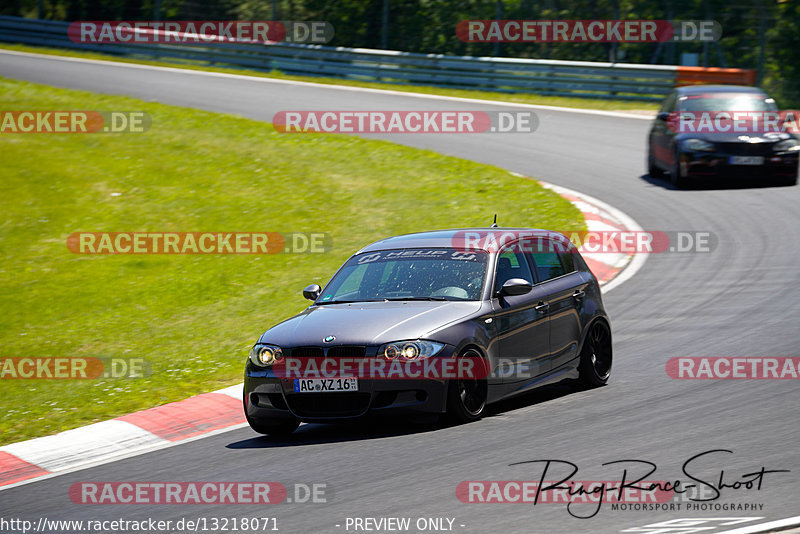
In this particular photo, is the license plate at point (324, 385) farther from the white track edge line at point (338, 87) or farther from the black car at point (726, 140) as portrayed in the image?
the white track edge line at point (338, 87)

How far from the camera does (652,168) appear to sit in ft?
67.3

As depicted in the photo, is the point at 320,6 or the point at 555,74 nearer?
the point at 555,74

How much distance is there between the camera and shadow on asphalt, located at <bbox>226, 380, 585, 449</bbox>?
8.37m

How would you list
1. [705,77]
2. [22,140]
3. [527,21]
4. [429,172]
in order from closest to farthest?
[429,172], [22,140], [705,77], [527,21]

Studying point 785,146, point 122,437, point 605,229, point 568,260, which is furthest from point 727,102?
point 122,437

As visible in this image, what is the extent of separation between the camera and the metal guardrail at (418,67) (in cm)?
2903

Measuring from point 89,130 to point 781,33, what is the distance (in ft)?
58.0

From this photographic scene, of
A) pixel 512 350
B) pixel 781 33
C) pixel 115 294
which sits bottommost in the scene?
pixel 115 294

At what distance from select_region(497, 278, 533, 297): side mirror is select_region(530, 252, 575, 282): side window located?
768 mm

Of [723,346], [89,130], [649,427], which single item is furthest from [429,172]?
[649,427]

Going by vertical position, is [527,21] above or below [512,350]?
above

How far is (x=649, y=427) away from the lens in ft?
26.3

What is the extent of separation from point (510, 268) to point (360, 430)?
1.94 m

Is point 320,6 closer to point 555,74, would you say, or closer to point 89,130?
point 555,74
